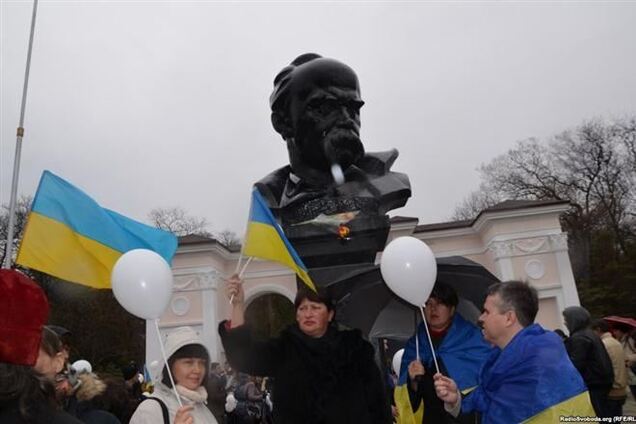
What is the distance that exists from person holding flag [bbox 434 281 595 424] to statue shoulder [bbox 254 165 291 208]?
345 cm

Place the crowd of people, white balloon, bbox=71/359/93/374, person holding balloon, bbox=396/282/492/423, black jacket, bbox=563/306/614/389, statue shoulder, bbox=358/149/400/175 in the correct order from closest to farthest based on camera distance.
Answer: the crowd of people < person holding balloon, bbox=396/282/492/423 < white balloon, bbox=71/359/93/374 < black jacket, bbox=563/306/614/389 < statue shoulder, bbox=358/149/400/175

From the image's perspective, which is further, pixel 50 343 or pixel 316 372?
pixel 316 372

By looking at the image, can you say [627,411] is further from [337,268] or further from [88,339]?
[88,339]

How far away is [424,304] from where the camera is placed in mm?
3176

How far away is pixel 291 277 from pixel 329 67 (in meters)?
19.2

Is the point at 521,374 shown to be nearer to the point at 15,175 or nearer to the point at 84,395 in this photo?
the point at 84,395

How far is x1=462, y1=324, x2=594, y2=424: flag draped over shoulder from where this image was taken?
2295mm

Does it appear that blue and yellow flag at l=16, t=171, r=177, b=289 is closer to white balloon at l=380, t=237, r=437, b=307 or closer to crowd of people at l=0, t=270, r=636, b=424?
crowd of people at l=0, t=270, r=636, b=424


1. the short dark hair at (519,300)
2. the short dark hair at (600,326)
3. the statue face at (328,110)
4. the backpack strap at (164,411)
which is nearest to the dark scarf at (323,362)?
the backpack strap at (164,411)

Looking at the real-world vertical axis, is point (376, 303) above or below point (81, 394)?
above

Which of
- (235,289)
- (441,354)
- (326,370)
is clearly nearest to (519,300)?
(441,354)

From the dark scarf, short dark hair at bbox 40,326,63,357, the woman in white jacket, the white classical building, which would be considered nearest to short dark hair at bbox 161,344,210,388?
the woman in white jacket

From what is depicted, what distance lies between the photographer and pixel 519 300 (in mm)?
2645

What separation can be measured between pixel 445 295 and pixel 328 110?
9.42 feet
